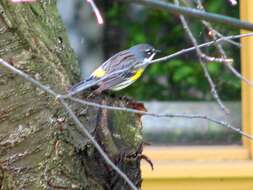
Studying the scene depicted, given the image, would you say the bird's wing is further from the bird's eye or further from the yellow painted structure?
the yellow painted structure

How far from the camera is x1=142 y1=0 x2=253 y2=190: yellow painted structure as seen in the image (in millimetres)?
4316

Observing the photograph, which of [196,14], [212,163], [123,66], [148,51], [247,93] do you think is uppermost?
[196,14]

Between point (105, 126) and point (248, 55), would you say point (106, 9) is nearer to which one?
point (248, 55)

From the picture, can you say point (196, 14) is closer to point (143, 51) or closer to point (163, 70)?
point (143, 51)

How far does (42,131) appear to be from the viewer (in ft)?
6.59

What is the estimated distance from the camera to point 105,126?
6.97 ft

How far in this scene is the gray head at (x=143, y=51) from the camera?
11.9 ft

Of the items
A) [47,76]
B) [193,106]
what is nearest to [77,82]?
[47,76]

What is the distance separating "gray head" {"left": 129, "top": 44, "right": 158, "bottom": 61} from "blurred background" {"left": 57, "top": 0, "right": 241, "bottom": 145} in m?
0.38

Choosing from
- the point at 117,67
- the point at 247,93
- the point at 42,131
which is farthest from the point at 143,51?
the point at 42,131

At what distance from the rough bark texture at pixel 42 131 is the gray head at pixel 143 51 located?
143cm

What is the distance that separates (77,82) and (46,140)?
0.28 metres

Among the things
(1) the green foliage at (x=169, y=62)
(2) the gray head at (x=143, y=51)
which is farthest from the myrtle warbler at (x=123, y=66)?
(1) the green foliage at (x=169, y=62)

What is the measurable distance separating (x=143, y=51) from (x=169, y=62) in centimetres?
61
